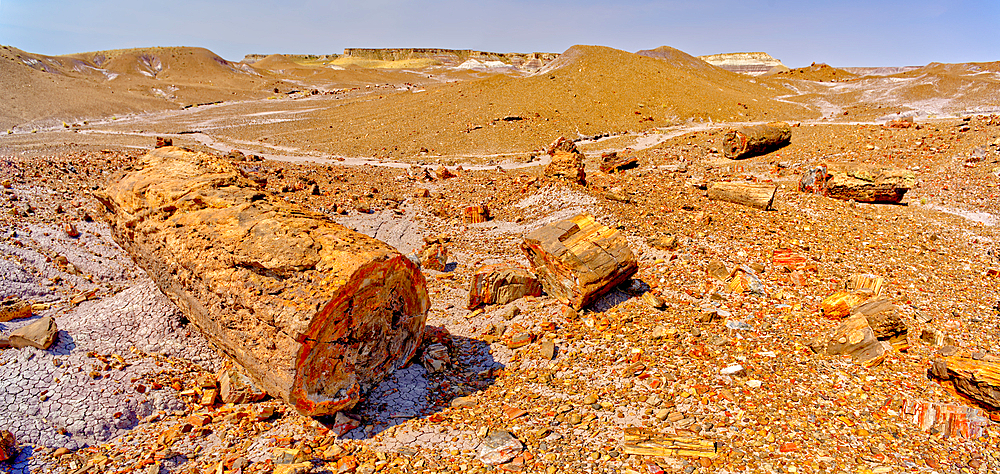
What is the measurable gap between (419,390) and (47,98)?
4009 centimetres

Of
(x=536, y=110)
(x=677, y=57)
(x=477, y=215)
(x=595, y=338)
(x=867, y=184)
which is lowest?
(x=595, y=338)

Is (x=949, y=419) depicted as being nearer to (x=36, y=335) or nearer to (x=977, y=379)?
(x=977, y=379)

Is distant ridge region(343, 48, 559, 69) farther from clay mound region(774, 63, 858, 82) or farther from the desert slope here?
clay mound region(774, 63, 858, 82)

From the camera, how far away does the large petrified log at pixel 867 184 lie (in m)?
9.77

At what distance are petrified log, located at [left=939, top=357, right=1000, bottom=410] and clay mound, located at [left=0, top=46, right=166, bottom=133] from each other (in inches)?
1444

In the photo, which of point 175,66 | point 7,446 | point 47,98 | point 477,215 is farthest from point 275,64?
point 7,446

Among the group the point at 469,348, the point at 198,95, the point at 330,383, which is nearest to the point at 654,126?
the point at 469,348

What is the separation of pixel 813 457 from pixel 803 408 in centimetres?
68

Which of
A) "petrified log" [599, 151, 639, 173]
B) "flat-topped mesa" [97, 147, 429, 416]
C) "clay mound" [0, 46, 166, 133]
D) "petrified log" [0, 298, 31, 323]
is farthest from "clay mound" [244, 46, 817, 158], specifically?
"flat-topped mesa" [97, 147, 429, 416]

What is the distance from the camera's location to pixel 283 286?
4414mm

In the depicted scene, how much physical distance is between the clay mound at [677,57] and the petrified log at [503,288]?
128ft

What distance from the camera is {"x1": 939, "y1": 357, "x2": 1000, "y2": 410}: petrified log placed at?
4.21 meters

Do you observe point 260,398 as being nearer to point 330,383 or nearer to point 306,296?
point 330,383

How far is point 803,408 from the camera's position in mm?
4492
